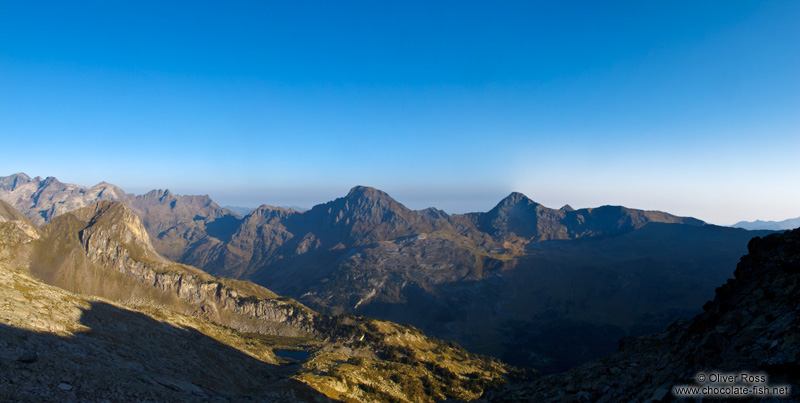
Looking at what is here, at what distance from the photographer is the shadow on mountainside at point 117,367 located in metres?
43.9

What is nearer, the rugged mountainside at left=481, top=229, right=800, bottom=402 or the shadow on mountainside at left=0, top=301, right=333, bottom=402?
the rugged mountainside at left=481, top=229, right=800, bottom=402

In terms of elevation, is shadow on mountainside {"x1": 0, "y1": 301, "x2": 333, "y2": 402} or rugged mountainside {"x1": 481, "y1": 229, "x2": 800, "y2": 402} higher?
rugged mountainside {"x1": 481, "y1": 229, "x2": 800, "y2": 402}

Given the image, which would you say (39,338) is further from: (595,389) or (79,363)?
(595,389)

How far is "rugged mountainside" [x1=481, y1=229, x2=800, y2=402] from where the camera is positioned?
80.4 ft

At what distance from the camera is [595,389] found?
39.7 m

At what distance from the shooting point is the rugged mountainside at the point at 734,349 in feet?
80.4

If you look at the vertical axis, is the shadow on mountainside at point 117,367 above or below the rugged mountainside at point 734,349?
below

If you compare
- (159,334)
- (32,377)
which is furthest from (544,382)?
(159,334)

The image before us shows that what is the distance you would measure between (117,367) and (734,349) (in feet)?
310

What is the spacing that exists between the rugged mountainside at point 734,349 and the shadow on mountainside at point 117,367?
57.1 meters

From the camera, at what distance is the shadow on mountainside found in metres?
43.9

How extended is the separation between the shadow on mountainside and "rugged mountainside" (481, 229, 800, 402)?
187ft

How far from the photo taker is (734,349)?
29438mm

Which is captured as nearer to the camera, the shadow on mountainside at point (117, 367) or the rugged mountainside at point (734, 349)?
the rugged mountainside at point (734, 349)
